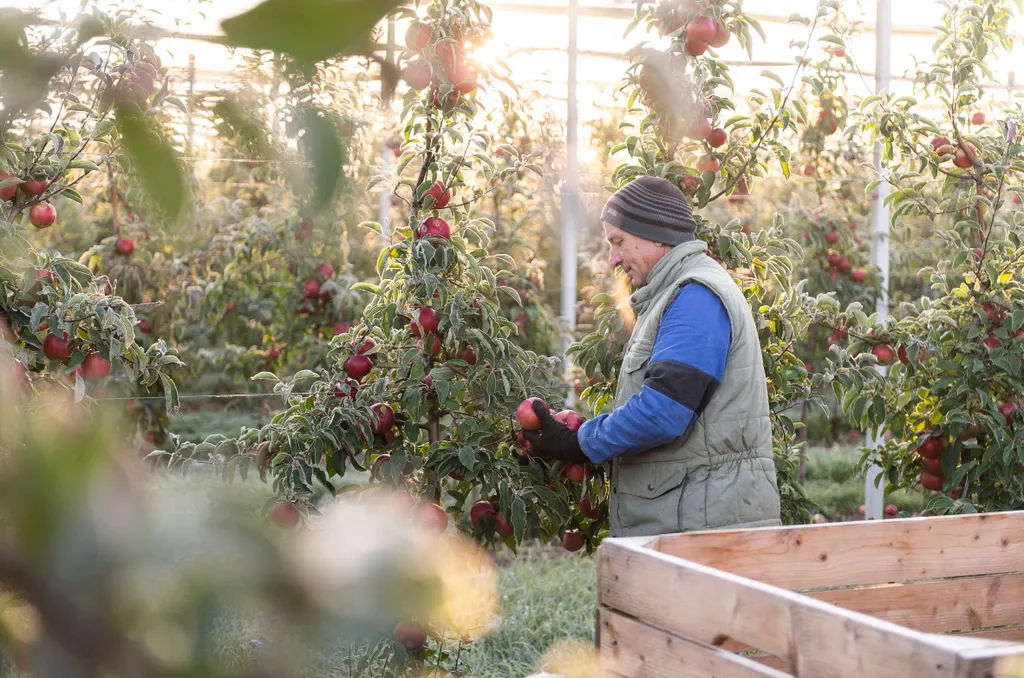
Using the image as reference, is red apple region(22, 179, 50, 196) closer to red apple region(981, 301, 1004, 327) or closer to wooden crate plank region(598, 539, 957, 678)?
wooden crate plank region(598, 539, 957, 678)

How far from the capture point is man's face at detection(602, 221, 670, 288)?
2416mm

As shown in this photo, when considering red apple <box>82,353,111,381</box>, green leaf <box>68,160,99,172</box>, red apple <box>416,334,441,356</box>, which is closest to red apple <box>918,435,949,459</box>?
red apple <box>416,334,441,356</box>

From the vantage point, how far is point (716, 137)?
2.98m

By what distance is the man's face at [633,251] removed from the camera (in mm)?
2416

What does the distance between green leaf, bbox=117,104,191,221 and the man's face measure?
2.02 m

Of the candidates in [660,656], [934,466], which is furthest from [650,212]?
[934,466]

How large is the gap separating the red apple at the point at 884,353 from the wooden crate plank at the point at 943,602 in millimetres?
1063

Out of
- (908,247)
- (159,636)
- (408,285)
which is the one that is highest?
(159,636)

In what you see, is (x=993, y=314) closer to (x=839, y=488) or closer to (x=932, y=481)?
(x=932, y=481)

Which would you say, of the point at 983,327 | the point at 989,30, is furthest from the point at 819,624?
the point at 989,30

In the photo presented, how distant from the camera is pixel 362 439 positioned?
2783mm

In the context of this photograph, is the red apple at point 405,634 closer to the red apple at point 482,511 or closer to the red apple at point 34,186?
the red apple at point 482,511

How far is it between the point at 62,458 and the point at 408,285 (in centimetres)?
248

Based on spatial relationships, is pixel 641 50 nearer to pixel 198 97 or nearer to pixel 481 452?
pixel 198 97
